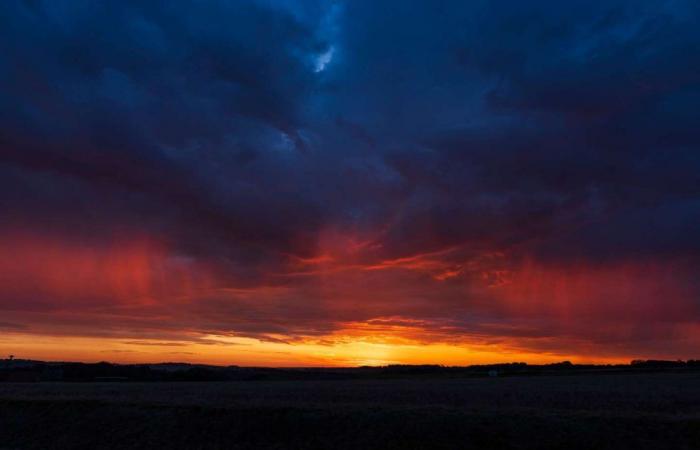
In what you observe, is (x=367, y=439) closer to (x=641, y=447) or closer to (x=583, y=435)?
(x=583, y=435)

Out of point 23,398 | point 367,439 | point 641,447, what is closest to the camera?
point 641,447

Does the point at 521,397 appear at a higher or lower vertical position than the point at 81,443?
higher

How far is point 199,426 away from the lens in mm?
35312

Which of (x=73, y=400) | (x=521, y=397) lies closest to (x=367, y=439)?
(x=521, y=397)

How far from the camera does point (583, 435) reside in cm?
2880

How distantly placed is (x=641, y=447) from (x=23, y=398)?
1821 inches

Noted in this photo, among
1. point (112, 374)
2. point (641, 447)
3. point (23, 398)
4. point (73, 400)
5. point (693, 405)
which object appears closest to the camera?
point (641, 447)

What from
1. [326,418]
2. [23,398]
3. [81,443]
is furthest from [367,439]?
[23,398]

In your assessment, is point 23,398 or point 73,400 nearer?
point 73,400

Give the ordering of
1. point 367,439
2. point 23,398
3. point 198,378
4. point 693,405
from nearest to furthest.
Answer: point 367,439 → point 693,405 → point 23,398 → point 198,378

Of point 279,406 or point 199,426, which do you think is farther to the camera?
point 279,406

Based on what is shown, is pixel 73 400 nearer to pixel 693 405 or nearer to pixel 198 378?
pixel 693 405

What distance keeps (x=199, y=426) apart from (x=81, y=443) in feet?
Result: 24.7

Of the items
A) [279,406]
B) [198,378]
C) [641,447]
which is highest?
[198,378]
